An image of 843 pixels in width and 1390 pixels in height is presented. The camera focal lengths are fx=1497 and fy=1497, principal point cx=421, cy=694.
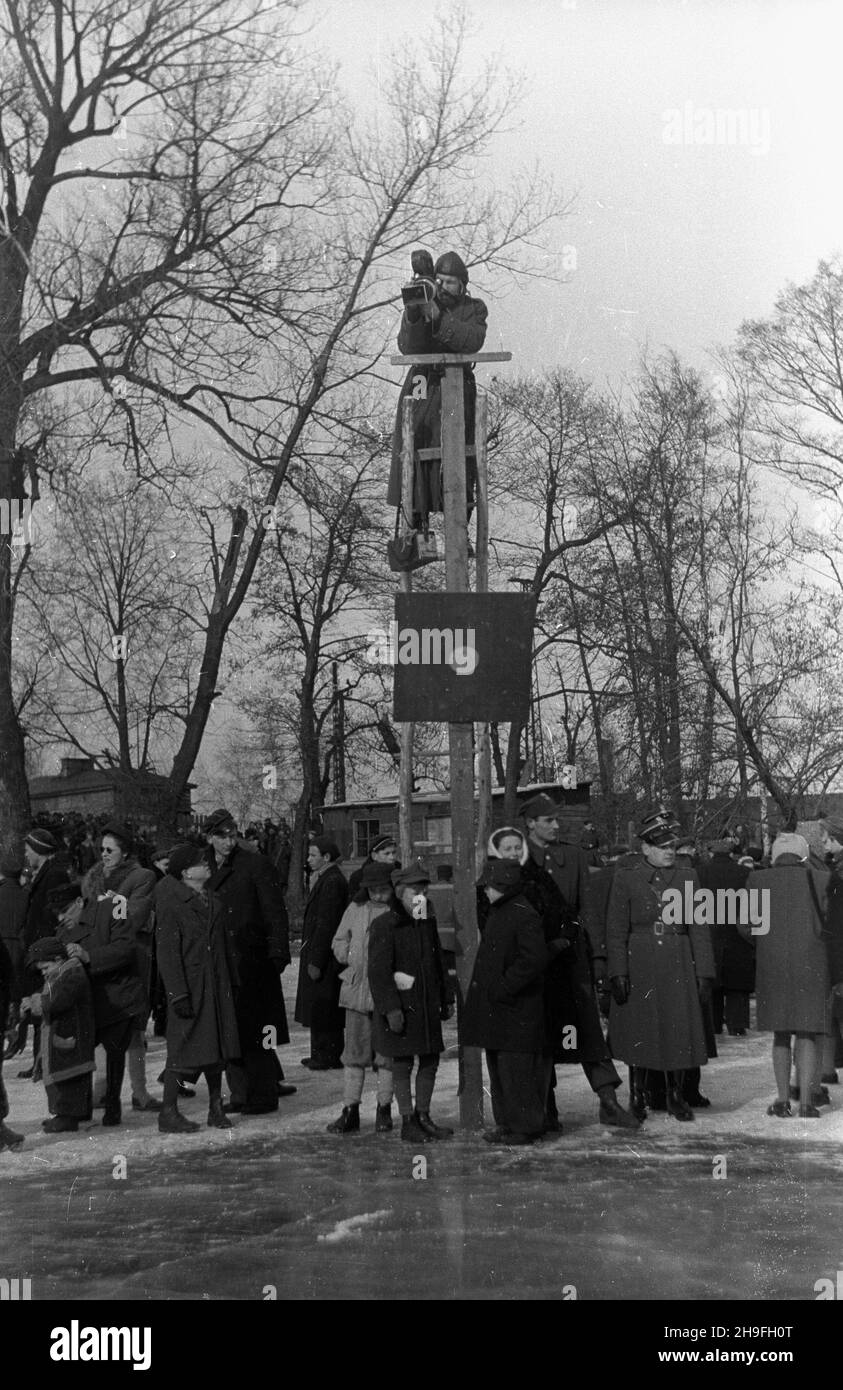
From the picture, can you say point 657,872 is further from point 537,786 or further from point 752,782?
point 537,786

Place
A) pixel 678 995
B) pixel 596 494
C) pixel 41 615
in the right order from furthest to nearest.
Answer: pixel 596 494 < pixel 41 615 < pixel 678 995

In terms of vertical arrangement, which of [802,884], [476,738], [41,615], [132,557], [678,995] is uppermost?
[132,557]

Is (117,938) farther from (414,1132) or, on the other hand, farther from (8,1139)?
(414,1132)

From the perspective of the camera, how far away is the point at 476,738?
30.6ft

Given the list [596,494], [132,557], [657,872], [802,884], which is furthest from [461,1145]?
[596,494]

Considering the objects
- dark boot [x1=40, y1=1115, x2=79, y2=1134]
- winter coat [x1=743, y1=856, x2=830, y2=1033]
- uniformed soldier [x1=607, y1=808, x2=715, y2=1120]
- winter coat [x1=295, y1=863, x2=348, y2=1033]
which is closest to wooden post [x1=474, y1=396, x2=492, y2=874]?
uniformed soldier [x1=607, y1=808, x2=715, y2=1120]

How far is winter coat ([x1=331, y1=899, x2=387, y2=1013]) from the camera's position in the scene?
27.8 ft

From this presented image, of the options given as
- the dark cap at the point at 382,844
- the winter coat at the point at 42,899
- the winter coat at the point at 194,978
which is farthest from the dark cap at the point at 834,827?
the winter coat at the point at 42,899

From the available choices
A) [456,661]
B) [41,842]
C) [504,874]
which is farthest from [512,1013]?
[41,842]

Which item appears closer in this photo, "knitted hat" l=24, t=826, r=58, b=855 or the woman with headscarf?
the woman with headscarf

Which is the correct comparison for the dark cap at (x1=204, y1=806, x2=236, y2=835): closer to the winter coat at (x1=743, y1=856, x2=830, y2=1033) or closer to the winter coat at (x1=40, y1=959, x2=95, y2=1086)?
the winter coat at (x1=40, y1=959, x2=95, y2=1086)

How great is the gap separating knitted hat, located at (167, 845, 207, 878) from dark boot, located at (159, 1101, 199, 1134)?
1.29 m

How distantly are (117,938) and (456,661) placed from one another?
2.87 meters
